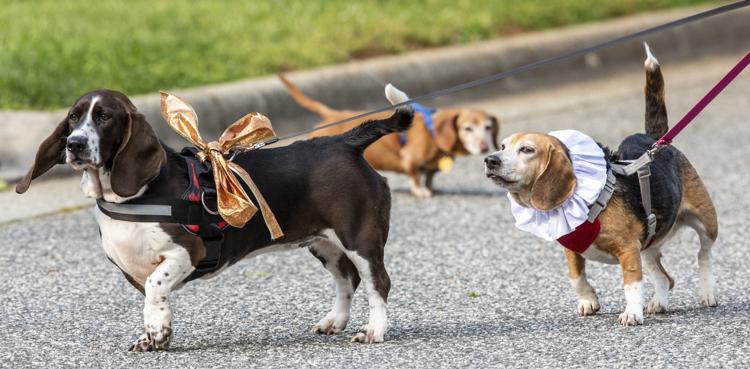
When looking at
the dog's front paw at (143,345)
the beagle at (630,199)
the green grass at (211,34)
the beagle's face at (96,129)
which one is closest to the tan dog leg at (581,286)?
the beagle at (630,199)

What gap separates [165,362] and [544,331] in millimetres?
1491

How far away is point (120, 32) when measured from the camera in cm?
1076

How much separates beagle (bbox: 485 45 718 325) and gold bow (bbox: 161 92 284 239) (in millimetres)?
889

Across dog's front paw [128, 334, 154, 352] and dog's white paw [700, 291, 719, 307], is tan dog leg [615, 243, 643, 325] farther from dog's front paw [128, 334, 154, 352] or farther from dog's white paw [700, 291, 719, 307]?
dog's front paw [128, 334, 154, 352]

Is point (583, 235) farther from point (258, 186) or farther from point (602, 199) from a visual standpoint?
point (258, 186)

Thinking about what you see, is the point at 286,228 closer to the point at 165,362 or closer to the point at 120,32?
the point at 165,362

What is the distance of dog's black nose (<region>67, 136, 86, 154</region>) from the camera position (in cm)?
436

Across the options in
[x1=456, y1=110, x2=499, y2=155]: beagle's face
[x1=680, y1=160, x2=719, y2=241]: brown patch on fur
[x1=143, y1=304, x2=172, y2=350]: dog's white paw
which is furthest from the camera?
[x1=456, y1=110, x2=499, y2=155]: beagle's face

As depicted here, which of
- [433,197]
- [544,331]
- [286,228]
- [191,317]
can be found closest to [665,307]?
[544,331]

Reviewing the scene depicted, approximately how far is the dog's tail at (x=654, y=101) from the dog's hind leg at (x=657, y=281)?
20.1 inches

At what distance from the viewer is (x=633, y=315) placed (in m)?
4.93

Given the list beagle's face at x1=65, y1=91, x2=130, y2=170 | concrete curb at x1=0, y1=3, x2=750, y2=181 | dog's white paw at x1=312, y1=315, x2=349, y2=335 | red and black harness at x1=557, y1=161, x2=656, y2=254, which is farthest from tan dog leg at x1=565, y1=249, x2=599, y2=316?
concrete curb at x1=0, y1=3, x2=750, y2=181

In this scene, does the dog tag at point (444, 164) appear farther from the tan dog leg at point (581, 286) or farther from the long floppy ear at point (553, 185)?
the long floppy ear at point (553, 185)

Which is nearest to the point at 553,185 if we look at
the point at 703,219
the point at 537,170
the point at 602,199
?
the point at 537,170
